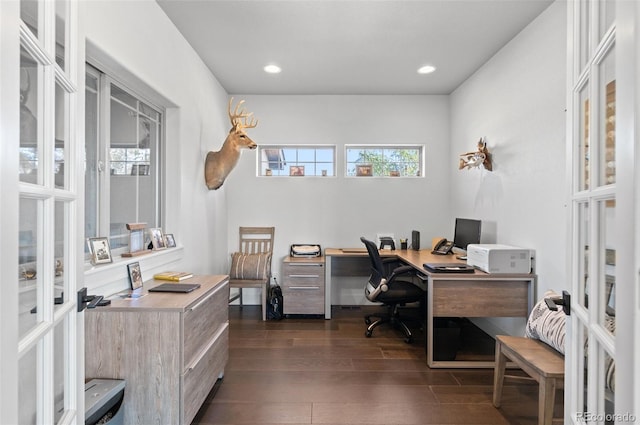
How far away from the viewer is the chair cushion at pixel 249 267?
156 inches

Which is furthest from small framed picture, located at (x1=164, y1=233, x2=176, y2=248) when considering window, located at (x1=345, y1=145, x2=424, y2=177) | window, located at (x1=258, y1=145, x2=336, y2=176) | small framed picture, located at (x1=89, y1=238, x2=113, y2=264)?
window, located at (x1=345, y1=145, x2=424, y2=177)

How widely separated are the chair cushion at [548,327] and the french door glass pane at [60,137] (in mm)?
2285

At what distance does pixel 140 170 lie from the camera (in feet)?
8.30

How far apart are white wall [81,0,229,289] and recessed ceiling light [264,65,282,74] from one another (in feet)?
2.08

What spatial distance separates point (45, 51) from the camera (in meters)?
0.86

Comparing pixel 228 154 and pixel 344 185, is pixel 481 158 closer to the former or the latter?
pixel 344 185

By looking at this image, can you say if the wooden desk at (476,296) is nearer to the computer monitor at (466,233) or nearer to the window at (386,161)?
the computer monitor at (466,233)

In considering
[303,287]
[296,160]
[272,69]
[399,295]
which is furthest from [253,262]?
[272,69]

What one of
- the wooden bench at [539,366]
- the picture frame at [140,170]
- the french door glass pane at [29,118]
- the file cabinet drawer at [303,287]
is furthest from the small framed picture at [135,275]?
the wooden bench at [539,366]

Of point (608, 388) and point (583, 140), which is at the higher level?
point (583, 140)

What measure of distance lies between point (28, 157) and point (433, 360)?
9.49 ft

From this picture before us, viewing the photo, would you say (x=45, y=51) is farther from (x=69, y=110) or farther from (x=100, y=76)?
(x=100, y=76)

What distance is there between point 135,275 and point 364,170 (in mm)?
3173

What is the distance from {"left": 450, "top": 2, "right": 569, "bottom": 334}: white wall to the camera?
2.35 m
